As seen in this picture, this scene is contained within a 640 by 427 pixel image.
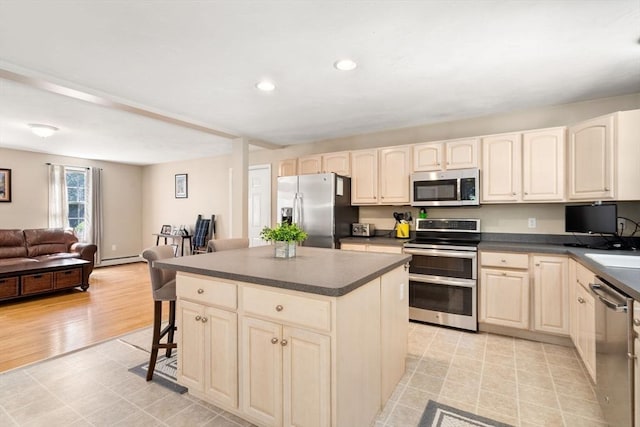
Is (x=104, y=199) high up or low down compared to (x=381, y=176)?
down

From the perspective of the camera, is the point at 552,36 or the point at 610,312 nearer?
the point at 610,312

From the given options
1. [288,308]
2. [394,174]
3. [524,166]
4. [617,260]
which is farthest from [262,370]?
[524,166]

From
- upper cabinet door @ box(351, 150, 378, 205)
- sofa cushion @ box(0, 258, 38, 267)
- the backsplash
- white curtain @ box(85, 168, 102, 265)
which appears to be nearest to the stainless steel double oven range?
the backsplash

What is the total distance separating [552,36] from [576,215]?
186 centimetres

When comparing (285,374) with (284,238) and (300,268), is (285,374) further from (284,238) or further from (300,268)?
(284,238)

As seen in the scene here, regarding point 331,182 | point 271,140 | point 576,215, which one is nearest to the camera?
point 576,215

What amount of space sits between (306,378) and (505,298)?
2484mm

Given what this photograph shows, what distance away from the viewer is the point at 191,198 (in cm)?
706

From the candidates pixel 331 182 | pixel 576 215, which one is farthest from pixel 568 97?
pixel 331 182

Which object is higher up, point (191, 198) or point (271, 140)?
point (271, 140)

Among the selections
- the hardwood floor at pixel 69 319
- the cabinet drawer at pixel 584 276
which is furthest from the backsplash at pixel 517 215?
the hardwood floor at pixel 69 319

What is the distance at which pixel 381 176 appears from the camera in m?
4.11

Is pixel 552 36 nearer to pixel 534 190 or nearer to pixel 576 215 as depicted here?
pixel 534 190

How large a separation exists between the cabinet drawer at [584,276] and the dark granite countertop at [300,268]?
132cm
